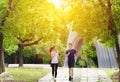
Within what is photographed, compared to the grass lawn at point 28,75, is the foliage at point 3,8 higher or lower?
higher

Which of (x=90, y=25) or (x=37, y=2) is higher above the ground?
(x=37, y=2)

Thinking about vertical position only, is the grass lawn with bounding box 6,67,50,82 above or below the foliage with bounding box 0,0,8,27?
below

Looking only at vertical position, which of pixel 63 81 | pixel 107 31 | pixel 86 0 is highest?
pixel 86 0

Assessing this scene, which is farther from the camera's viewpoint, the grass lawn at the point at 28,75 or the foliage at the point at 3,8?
the grass lawn at the point at 28,75

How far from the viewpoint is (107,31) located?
50.5ft

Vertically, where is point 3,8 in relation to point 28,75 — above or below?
above

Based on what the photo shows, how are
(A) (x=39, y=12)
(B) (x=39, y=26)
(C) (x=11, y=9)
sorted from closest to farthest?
(C) (x=11, y=9), (A) (x=39, y=12), (B) (x=39, y=26)

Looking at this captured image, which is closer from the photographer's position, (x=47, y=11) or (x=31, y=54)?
(x=47, y=11)

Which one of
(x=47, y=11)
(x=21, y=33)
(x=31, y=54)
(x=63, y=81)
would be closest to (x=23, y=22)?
(x=21, y=33)

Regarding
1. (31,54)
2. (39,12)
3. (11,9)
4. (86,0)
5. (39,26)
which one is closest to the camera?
(86,0)

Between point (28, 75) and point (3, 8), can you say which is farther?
point (28, 75)

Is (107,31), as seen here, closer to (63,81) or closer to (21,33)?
(63,81)

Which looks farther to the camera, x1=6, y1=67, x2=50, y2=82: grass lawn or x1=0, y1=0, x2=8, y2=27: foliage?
x1=6, y1=67, x2=50, y2=82: grass lawn

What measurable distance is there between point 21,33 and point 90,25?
4308mm
